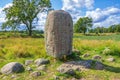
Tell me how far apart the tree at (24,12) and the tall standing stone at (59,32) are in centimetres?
3746

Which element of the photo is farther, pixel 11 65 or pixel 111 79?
pixel 11 65

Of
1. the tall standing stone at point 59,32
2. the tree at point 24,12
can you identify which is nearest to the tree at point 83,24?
the tree at point 24,12

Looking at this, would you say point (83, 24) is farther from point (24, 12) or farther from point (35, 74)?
point (35, 74)

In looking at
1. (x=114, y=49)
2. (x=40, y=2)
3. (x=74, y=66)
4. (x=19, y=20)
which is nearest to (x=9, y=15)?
(x=19, y=20)

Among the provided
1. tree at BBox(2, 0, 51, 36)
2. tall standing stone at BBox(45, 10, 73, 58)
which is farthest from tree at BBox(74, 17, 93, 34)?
tall standing stone at BBox(45, 10, 73, 58)

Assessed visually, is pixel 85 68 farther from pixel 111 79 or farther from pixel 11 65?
pixel 11 65

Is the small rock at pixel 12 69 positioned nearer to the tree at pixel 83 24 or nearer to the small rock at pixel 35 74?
the small rock at pixel 35 74

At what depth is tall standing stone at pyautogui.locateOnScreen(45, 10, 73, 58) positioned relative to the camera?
11328 mm

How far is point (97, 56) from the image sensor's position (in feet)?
44.7

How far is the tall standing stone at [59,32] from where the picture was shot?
1133cm

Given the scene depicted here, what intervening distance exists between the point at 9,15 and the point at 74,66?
40.6 m

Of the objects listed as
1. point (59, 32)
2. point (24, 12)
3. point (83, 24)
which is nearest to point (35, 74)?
point (59, 32)

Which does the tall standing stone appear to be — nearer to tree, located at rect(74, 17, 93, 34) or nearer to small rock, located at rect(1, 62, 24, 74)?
small rock, located at rect(1, 62, 24, 74)

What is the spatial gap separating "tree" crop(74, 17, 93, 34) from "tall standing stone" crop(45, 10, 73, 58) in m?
79.6
